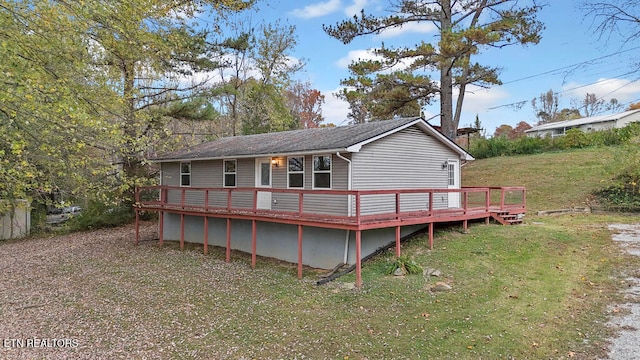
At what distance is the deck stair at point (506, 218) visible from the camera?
12.9 meters

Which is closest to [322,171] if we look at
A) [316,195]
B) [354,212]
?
[316,195]

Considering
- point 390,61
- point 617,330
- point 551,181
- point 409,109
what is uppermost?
point 390,61

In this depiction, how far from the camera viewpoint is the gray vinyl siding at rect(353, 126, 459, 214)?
420 inches

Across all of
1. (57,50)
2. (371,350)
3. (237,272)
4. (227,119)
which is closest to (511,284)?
(371,350)

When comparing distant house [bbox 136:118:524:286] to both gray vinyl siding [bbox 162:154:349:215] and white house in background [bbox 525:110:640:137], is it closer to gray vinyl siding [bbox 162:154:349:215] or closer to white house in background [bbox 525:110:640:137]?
gray vinyl siding [bbox 162:154:349:215]

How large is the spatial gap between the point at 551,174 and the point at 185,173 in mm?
18639

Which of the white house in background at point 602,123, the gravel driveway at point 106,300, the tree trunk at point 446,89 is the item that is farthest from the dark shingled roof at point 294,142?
the white house in background at point 602,123

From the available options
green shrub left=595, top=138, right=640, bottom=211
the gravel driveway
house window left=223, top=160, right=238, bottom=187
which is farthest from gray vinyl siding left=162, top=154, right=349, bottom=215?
green shrub left=595, top=138, right=640, bottom=211

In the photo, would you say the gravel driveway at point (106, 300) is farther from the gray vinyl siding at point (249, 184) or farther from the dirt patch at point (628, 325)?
the dirt patch at point (628, 325)

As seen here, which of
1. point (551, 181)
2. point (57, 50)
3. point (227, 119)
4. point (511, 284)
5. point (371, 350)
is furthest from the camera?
point (227, 119)

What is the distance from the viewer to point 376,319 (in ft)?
23.2

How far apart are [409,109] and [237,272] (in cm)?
1364

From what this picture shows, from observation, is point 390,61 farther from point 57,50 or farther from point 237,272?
point 57,50

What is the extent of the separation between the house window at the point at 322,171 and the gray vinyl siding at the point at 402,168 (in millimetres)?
957
